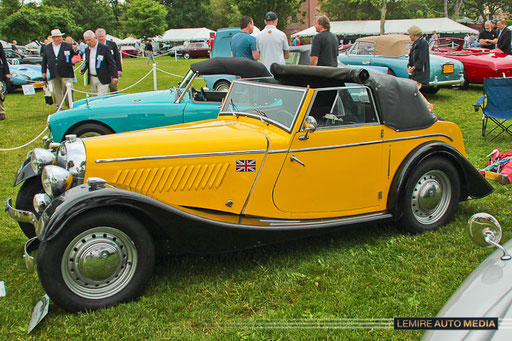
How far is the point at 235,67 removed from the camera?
239 inches

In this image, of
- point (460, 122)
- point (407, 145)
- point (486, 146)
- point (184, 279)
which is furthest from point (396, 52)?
point (184, 279)

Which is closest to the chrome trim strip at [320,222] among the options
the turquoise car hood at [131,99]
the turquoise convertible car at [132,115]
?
the turquoise convertible car at [132,115]

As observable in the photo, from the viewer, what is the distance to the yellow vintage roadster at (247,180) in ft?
10.2

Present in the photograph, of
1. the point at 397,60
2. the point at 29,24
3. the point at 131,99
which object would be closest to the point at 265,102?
the point at 131,99

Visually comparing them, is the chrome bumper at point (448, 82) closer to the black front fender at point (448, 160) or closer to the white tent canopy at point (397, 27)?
the black front fender at point (448, 160)

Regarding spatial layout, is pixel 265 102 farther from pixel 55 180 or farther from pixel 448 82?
pixel 448 82

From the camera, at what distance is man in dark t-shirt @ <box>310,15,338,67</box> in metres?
7.80

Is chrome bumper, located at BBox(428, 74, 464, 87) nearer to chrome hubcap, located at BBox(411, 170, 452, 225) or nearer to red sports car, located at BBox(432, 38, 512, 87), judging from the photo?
red sports car, located at BBox(432, 38, 512, 87)

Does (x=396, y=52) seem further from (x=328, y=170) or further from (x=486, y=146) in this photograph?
(x=328, y=170)

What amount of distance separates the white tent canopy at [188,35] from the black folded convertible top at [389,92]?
54600 mm

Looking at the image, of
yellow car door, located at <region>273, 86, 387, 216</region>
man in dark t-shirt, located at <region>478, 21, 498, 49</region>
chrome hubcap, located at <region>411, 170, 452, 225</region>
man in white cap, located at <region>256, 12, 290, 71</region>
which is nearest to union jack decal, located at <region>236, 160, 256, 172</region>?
yellow car door, located at <region>273, 86, 387, 216</region>

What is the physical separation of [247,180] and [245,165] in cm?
12

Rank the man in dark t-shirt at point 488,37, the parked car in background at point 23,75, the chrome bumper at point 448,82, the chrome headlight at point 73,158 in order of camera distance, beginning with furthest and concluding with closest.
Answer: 1. the parked car in background at point 23,75
2. the man in dark t-shirt at point 488,37
3. the chrome bumper at point 448,82
4. the chrome headlight at point 73,158

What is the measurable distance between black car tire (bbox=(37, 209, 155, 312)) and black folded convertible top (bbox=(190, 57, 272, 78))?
338 cm
